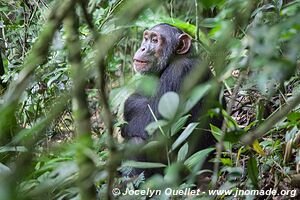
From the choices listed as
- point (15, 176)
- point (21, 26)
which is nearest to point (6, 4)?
point (21, 26)

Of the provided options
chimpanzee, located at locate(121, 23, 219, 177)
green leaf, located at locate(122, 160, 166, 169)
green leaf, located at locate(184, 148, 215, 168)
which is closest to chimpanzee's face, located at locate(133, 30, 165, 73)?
chimpanzee, located at locate(121, 23, 219, 177)

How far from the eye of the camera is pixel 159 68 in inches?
184

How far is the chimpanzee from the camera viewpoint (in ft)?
13.9

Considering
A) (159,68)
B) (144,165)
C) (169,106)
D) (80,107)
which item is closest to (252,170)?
(144,165)

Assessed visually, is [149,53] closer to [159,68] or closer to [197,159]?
[159,68]

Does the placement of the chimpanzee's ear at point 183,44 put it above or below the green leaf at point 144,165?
below

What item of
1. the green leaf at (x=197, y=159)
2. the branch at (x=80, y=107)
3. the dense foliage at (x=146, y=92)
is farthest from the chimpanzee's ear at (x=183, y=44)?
the branch at (x=80, y=107)

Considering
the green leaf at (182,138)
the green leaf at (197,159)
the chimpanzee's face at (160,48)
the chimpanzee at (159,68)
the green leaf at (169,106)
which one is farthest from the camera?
the chimpanzee's face at (160,48)

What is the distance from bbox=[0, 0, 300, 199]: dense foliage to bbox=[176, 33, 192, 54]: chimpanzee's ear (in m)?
0.13

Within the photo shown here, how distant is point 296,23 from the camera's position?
1327 millimetres

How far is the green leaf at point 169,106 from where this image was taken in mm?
1400

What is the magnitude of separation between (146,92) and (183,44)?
336 cm

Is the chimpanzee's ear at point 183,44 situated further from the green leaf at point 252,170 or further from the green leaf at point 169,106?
the green leaf at point 169,106

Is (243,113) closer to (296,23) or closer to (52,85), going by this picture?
(52,85)
